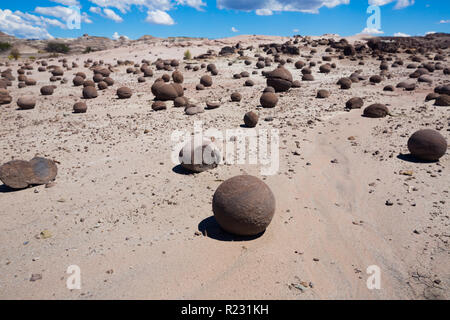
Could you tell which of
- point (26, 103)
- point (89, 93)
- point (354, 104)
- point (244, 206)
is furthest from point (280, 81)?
point (26, 103)

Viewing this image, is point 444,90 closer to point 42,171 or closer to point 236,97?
point 236,97

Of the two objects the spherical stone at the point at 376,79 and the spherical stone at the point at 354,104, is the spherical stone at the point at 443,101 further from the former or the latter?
the spherical stone at the point at 376,79

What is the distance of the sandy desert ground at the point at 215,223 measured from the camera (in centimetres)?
383

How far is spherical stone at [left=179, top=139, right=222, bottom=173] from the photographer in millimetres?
6559

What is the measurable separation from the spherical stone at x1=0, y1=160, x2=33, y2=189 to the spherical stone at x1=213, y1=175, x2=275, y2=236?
4.54 metres

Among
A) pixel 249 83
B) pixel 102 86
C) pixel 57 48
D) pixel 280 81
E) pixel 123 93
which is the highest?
pixel 57 48

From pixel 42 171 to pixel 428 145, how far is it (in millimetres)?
8944

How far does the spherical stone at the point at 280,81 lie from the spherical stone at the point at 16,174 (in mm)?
10387

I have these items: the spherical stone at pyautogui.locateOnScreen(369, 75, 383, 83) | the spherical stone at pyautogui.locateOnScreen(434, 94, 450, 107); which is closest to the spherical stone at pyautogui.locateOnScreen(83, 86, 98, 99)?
the spherical stone at pyautogui.locateOnScreen(369, 75, 383, 83)

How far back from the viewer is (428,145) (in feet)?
22.1

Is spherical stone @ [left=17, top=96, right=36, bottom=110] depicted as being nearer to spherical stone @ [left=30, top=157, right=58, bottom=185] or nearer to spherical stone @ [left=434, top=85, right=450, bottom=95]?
spherical stone @ [left=30, top=157, right=58, bottom=185]
